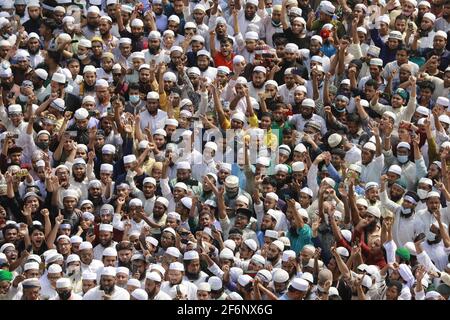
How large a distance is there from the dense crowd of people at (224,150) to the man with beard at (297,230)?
0.03m

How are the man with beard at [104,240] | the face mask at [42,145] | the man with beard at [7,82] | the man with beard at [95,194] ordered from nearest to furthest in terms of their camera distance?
the man with beard at [104,240] → the man with beard at [95,194] → the face mask at [42,145] → the man with beard at [7,82]

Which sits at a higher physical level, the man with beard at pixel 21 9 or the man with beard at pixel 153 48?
the man with beard at pixel 153 48

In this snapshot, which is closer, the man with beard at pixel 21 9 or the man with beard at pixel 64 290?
the man with beard at pixel 64 290

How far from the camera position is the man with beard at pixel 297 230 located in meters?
32.4

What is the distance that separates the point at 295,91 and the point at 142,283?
5.34m

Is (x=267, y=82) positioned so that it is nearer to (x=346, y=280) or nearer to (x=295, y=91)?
(x=295, y=91)

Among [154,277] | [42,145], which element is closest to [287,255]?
[154,277]

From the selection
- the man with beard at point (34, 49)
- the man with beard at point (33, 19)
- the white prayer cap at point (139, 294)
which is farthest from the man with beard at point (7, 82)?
the white prayer cap at point (139, 294)

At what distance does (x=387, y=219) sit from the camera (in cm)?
3247

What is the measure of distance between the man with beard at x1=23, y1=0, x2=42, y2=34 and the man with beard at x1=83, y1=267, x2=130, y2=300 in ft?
24.2

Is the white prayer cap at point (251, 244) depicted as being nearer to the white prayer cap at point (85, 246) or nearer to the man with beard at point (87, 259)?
the man with beard at point (87, 259)

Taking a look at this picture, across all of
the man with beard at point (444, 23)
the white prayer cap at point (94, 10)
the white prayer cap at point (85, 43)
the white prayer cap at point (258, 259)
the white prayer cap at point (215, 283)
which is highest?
the man with beard at point (444, 23)

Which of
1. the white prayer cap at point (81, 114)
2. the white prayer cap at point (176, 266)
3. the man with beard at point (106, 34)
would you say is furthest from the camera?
the man with beard at point (106, 34)
